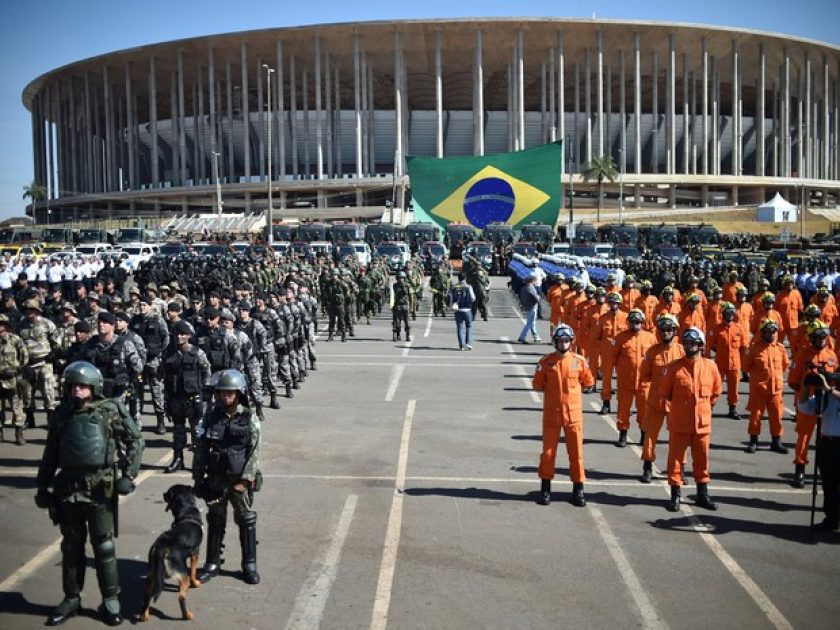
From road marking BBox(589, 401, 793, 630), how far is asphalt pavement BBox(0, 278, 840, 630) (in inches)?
0.9

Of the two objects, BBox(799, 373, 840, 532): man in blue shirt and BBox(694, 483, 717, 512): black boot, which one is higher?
BBox(799, 373, 840, 532): man in blue shirt

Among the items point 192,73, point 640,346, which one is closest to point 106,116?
point 192,73

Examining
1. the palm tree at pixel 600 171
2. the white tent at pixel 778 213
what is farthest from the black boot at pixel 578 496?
the palm tree at pixel 600 171

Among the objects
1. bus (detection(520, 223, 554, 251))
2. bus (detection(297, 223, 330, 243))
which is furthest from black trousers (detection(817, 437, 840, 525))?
bus (detection(297, 223, 330, 243))

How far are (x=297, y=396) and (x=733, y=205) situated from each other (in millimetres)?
92911

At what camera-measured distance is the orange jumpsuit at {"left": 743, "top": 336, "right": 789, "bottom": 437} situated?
39.1 feet

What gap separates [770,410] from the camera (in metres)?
12.1

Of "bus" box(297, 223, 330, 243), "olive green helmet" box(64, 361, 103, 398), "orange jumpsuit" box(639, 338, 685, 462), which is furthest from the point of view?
"bus" box(297, 223, 330, 243)

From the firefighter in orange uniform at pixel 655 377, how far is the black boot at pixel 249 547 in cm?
493

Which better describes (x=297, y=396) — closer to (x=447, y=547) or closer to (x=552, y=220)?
(x=447, y=547)

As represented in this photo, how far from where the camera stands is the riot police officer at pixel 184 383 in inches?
442

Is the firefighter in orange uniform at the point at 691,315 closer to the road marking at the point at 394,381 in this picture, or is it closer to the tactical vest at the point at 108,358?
the road marking at the point at 394,381

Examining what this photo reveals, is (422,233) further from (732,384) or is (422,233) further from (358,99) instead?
(358,99)

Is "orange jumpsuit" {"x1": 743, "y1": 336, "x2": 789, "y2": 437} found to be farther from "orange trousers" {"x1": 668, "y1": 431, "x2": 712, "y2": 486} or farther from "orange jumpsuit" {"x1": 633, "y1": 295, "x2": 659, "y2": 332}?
"orange jumpsuit" {"x1": 633, "y1": 295, "x2": 659, "y2": 332}
